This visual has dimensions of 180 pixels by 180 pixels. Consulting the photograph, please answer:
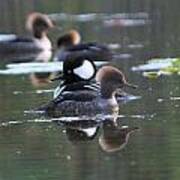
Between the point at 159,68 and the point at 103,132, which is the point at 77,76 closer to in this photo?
the point at 103,132

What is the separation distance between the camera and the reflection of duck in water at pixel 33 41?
2685 cm

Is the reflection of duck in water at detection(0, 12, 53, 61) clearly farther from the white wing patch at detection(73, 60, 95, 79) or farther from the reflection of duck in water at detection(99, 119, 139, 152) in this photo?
the reflection of duck in water at detection(99, 119, 139, 152)

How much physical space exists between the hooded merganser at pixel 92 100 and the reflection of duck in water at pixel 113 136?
104cm

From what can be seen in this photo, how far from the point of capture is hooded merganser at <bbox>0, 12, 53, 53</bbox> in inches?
1057

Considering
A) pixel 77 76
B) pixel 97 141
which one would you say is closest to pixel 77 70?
pixel 77 76

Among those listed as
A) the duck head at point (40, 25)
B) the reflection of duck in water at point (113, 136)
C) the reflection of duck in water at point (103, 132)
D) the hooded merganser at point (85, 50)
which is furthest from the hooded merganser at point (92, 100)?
the duck head at point (40, 25)

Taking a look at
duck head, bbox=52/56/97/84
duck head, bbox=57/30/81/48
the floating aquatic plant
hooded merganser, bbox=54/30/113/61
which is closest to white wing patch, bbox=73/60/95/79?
duck head, bbox=52/56/97/84

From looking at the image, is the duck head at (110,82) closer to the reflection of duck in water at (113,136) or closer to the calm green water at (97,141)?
the calm green water at (97,141)

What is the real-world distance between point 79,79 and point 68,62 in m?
0.32

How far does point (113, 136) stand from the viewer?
41.2ft

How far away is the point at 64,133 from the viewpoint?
42.3 ft

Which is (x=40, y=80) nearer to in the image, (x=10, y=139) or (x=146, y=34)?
(x=10, y=139)

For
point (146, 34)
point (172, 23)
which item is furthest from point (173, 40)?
point (172, 23)

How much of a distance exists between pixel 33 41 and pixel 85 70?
11.7m
